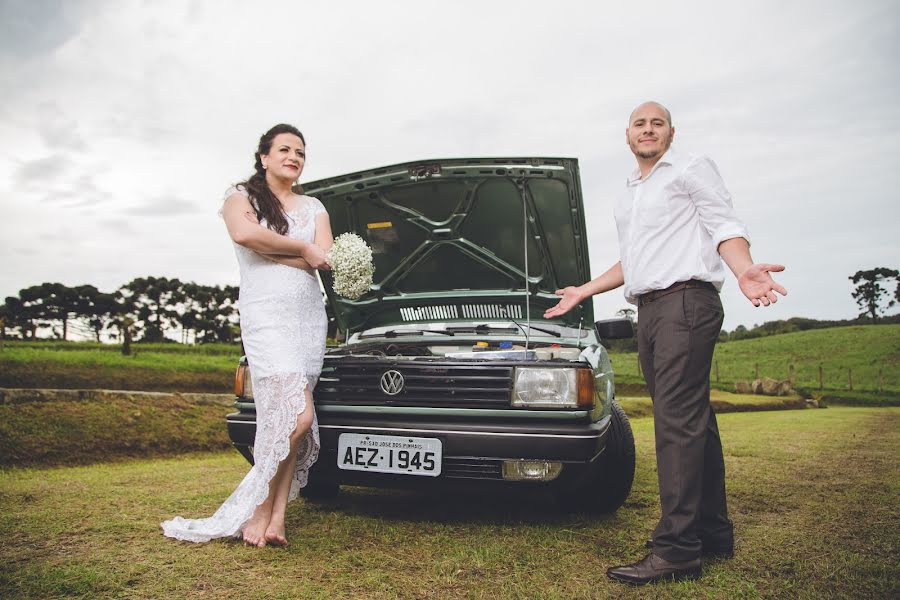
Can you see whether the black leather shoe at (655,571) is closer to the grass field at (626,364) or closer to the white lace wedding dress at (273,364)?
the white lace wedding dress at (273,364)

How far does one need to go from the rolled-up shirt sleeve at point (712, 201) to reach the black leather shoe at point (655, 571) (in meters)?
1.27

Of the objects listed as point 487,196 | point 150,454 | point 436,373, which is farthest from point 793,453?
point 150,454

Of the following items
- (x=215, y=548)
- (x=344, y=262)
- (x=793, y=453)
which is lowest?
(x=793, y=453)

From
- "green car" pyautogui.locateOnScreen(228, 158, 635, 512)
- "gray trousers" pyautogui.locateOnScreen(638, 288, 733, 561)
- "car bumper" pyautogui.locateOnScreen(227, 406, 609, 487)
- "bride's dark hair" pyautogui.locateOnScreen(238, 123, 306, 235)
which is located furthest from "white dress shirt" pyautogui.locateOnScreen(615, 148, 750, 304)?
A: "bride's dark hair" pyautogui.locateOnScreen(238, 123, 306, 235)

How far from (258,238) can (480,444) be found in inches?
56.3

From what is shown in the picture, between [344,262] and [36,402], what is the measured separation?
598 cm

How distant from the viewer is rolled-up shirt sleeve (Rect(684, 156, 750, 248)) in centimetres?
233

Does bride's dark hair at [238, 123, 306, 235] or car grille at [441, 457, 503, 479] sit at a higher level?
bride's dark hair at [238, 123, 306, 235]

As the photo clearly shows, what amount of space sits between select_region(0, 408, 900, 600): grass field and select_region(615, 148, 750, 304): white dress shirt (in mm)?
1187

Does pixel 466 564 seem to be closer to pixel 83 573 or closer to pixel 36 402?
pixel 83 573

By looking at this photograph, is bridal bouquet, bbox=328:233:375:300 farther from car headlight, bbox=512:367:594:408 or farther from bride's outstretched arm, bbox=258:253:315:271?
car headlight, bbox=512:367:594:408

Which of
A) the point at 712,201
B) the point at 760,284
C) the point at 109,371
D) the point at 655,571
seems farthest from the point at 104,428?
the point at 760,284

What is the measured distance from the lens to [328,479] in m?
3.02

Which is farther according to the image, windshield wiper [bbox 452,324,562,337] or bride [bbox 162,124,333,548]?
windshield wiper [bbox 452,324,562,337]
